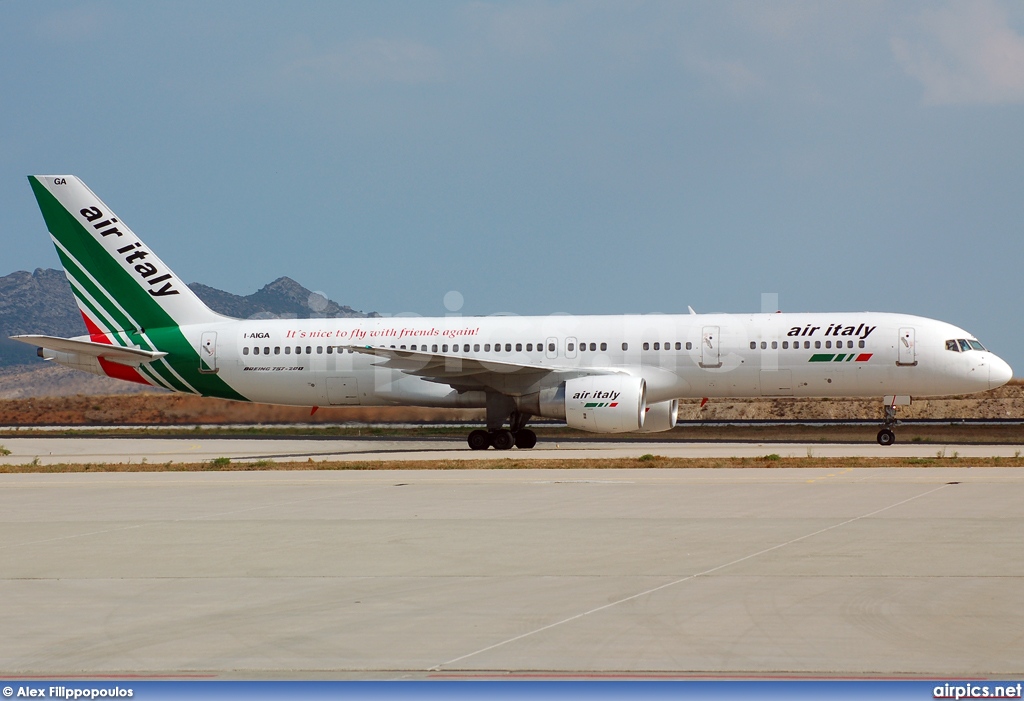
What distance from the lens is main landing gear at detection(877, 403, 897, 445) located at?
A: 3197cm

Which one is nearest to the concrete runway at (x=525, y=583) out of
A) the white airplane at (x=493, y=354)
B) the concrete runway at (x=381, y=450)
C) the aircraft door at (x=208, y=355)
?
the concrete runway at (x=381, y=450)

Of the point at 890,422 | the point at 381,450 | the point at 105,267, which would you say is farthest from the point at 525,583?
the point at 105,267

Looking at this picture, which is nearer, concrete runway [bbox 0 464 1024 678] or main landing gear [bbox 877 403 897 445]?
concrete runway [bbox 0 464 1024 678]

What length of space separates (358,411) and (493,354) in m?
7.99

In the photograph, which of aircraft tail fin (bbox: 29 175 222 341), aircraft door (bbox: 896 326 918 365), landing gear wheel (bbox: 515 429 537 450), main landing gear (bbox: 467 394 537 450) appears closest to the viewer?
aircraft door (bbox: 896 326 918 365)

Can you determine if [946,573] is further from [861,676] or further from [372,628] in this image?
[372,628]

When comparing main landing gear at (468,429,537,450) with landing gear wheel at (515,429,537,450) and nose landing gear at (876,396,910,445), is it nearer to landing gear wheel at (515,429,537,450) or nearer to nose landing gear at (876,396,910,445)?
landing gear wheel at (515,429,537,450)

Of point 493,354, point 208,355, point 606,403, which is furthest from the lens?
point 208,355

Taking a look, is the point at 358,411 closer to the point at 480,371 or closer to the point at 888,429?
the point at 480,371

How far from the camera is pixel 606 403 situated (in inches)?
1222

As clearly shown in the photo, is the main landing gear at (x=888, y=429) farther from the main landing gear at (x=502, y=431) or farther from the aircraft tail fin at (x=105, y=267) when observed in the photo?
the aircraft tail fin at (x=105, y=267)

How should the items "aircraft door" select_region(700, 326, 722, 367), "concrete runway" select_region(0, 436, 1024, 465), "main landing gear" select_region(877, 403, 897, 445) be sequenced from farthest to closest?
"aircraft door" select_region(700, 326, 722, 367) → "main landing gear" select_region(877, 403, 897, 445) → "concrete runway" select_region(0, 436, 1024, 465)

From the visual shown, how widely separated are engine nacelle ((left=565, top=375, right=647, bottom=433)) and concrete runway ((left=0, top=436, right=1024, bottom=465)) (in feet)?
2.66

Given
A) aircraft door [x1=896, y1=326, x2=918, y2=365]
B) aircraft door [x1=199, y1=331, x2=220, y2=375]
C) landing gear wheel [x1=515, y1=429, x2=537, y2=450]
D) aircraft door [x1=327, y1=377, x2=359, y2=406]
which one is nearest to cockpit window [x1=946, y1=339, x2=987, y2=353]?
aircraft door [x1=896, y1=326, x2=918, y2=365]
